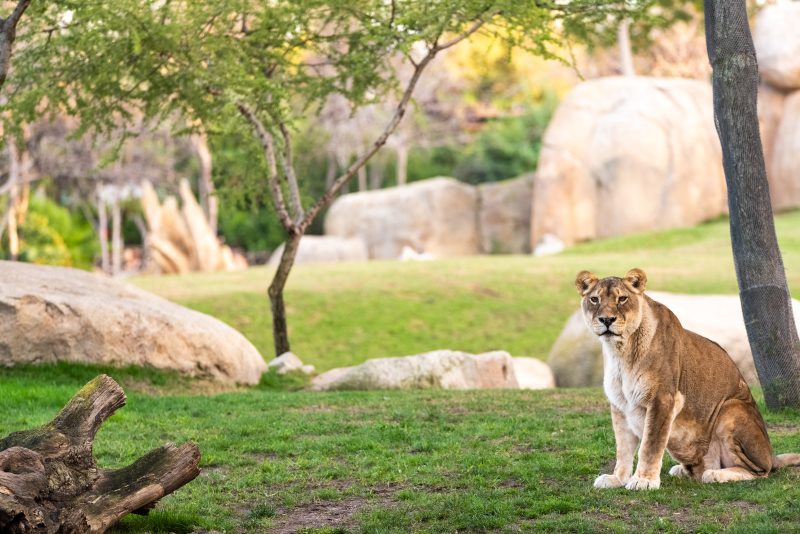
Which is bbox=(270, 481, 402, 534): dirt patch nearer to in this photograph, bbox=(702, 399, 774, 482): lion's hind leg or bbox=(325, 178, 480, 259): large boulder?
bbox=(702, 399, 774, 482): lion's hind leg

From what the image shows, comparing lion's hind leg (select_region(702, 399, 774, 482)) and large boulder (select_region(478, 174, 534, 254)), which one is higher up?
large boulder (select_region(478, 174, 534, 254))

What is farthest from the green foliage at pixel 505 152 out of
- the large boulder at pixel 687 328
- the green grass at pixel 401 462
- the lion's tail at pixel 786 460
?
the lion's tail at pixel 786 460

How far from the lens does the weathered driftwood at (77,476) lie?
6.17m

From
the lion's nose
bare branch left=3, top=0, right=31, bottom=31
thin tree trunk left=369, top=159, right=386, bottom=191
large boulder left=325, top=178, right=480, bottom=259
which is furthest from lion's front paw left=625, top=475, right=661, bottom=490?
thin tree trunk left=369, top=159, right=386, bottom=191

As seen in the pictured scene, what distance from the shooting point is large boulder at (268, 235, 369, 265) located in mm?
36500

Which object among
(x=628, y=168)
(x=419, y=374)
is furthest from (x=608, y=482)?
(x=628, y=168)

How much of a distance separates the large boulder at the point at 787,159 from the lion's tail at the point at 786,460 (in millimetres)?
28344

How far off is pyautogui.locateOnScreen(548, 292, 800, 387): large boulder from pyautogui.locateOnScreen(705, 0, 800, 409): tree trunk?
530 centimetres

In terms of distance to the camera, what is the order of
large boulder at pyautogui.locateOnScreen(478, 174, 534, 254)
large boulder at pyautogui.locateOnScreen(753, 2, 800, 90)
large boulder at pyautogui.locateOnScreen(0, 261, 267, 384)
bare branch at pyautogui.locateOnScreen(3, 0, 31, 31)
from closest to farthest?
1. bare branch at pyautogui.locateOnScreen(3, 0, 31, 31)
2. large boulder at pyautogui.locateOnScreen(0, 261, 267, 384)
3. large boulder at pyautogui.locateOnScreen(753, 2, 800, 90)
4. large boulder at pyautogui.locateOnScreen(478, 174, 534, 254)

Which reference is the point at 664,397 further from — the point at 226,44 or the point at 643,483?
the point at 226,44

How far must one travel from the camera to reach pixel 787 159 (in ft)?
115

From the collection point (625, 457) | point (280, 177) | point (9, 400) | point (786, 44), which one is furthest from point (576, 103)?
point (625, 457)

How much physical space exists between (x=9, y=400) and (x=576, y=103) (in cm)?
2721

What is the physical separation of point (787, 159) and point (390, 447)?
2814 cm
